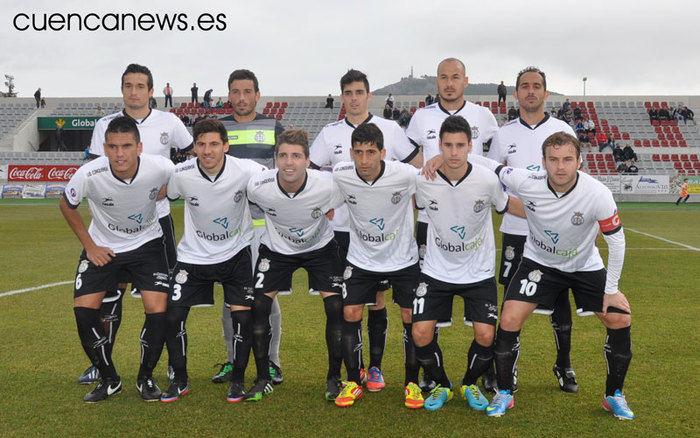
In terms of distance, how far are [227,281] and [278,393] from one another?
38.3 inches

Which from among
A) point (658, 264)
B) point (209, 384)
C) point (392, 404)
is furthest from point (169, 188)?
point (658, 264)

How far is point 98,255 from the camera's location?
448cm

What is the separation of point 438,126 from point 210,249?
227cm

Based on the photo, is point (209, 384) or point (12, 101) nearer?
point (209, 384)

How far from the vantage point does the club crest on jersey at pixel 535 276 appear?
167 inches

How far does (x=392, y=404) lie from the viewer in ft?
14.1

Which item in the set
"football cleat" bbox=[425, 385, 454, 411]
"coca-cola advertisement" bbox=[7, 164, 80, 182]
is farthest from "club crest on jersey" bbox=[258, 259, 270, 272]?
"coca-cola advertisement" bbox=[7, 164, 80, 182]

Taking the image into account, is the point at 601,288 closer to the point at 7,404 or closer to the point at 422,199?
the point at 422,199

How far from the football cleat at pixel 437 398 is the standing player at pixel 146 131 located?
98.7 inches

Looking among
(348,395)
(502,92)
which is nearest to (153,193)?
(348,395)

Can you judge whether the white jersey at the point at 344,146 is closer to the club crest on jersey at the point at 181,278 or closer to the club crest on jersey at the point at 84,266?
the club crest on jersey at the point at 181,278

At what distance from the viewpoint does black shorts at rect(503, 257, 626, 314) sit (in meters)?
4.19

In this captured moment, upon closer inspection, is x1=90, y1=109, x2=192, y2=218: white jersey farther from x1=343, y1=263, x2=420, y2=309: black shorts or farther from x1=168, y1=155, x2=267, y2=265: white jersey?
x1=343, y1=263, x2=420, y2=309: black shorts

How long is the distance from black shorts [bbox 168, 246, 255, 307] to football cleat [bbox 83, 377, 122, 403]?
2.49 feet
